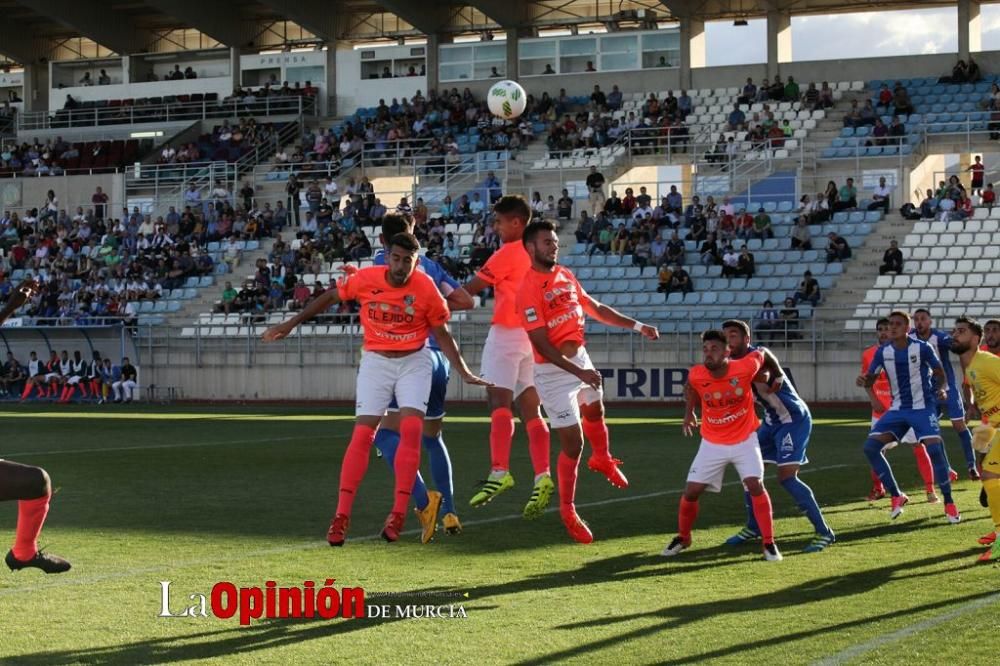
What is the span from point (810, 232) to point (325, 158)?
1684 cm

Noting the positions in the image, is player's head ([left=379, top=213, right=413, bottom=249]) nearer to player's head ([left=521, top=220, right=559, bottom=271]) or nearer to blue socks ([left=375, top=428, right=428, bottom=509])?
player's head ([left=521, top=220, right=559, bottom=271])

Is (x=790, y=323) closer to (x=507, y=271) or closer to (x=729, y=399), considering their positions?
(x=507, y=271)

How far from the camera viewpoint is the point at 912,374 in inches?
518

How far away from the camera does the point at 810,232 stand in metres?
36.5

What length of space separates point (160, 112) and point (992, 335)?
44063mm

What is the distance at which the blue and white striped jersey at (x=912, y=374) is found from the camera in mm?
13133

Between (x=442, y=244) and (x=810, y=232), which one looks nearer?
(x=810, y=232)

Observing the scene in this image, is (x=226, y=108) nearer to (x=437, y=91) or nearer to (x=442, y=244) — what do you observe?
(x=437, y=91)

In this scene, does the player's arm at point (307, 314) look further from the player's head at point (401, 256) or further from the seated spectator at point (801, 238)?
the seated spectator at point (801, 238)

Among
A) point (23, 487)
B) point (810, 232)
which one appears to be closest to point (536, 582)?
point (23, 487)

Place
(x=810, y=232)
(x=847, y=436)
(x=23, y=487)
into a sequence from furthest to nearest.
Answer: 1. (x=810, y=232)
2. (x=847, y=436)
3. (x=23, y=487)

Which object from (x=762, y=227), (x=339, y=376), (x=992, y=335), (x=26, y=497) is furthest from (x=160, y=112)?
(x=26, y=497)

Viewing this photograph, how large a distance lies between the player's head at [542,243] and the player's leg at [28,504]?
390 cm

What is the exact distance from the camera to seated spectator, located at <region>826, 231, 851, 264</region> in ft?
115
